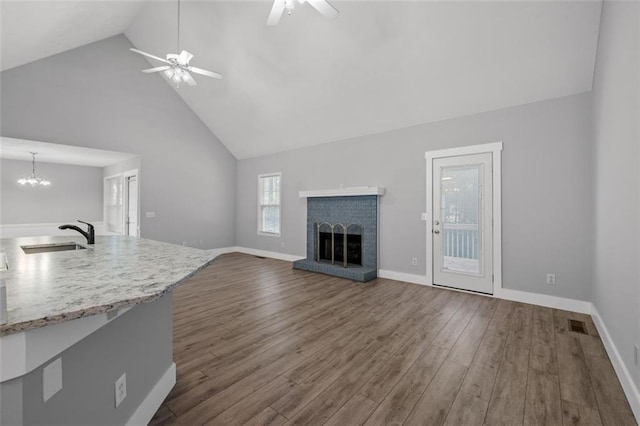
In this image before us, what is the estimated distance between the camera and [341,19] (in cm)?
351

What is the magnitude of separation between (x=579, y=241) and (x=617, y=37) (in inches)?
86.1

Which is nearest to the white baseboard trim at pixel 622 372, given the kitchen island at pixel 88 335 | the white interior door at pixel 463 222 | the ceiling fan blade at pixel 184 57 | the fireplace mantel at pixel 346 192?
the white interior door at pixel 463 222

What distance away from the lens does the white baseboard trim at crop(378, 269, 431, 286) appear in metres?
4.40

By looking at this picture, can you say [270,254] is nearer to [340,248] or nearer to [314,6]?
[340,248]

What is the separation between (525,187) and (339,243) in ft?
10.3

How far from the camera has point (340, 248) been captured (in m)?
5.47

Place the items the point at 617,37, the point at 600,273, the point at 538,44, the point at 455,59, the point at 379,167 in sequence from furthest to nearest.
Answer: the point at 379,167 → the point at 455,59 → the point at 538,44 → the point at 600,273 → the point at 617,37

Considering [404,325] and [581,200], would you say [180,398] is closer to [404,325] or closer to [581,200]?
[404,325]

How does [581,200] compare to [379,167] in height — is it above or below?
below

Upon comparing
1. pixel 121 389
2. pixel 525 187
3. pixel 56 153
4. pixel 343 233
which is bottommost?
pixel 121 389

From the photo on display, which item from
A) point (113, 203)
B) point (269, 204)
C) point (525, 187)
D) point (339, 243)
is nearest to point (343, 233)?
point (339, 243)

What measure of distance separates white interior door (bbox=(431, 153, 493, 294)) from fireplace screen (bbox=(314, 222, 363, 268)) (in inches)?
57.1

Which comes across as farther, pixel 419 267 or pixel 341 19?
pixel 419 267

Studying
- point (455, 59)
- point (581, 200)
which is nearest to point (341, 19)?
point (455, 59)
